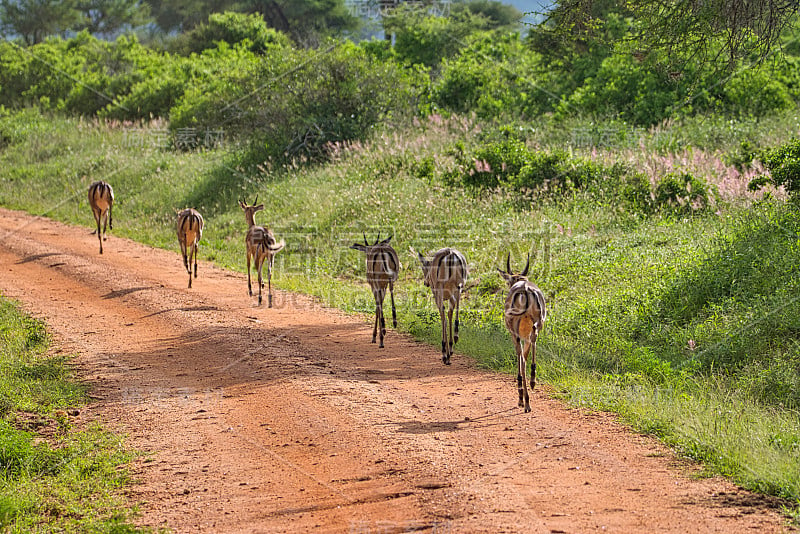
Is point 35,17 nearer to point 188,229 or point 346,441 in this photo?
point 188,229

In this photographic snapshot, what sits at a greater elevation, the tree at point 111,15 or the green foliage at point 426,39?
the tree at point 111,15

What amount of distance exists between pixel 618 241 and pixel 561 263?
3.20 ft

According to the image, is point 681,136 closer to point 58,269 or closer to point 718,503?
point 58,269

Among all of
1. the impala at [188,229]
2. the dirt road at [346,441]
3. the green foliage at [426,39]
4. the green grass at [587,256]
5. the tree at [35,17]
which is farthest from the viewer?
the tree at [35,17]

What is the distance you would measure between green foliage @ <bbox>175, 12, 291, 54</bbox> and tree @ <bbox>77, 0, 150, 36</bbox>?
16.8m

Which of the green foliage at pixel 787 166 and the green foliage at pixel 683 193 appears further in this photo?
the green foliage at pixel 683 193

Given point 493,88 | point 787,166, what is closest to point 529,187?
point 787,166

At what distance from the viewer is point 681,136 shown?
57.9ft

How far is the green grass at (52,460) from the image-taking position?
604cm

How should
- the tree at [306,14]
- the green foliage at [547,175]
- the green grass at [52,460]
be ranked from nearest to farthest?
the green grass at [52,460], the green foliage at [547,175], the tree at [306,14]

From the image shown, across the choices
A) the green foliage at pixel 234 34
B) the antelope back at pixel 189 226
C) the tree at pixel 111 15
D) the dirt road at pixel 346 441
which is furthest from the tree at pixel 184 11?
the dirt road at pixel 346 441

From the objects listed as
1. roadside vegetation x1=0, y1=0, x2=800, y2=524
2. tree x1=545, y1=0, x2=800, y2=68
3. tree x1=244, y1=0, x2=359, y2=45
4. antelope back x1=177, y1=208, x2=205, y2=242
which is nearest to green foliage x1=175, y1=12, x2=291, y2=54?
roadside vegetation x1=0, y1=0, x2=800, y2=524

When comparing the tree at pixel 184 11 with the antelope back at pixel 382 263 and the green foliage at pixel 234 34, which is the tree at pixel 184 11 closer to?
the green foliage at pixel 234 34

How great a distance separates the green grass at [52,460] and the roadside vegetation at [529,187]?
11.8ft
